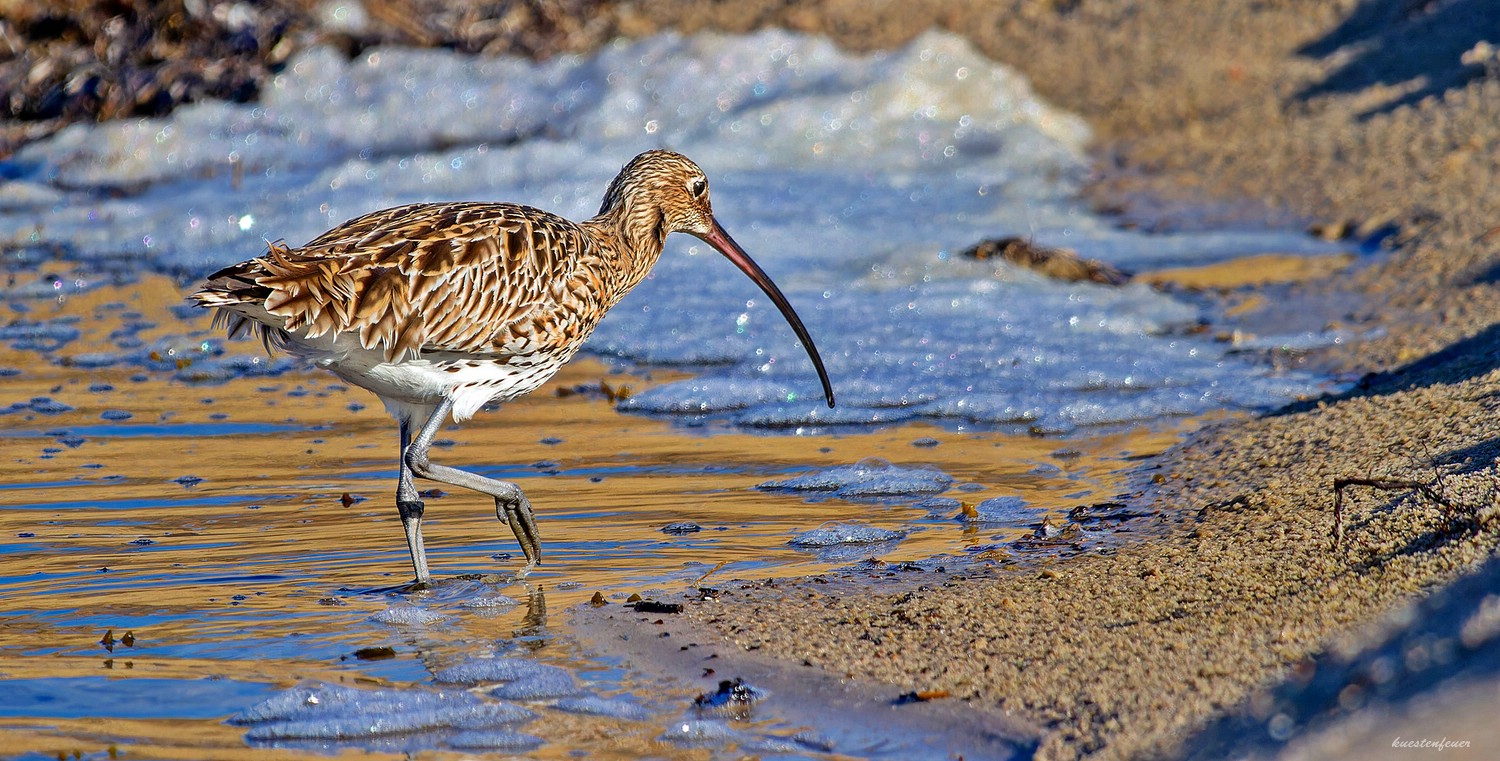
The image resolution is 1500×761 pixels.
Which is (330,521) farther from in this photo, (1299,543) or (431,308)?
(1299,543)

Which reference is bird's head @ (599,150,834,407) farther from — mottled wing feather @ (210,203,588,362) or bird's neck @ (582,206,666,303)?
mottled wing feather @ (210,203,588,362)

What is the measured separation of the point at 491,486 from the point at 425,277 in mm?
713

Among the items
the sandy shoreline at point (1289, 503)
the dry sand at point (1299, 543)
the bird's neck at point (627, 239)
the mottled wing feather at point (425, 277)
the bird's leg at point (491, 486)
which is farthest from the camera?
the bird's neck at point (627, 239)

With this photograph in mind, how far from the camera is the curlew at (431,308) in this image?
17.2 ft

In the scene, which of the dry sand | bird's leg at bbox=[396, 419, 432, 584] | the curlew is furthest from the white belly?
the dry sand

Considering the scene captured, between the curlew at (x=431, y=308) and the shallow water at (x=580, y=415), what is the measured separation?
0.41 m

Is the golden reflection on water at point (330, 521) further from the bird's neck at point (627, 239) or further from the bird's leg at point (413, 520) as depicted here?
the bird's neck at point (627, 239)

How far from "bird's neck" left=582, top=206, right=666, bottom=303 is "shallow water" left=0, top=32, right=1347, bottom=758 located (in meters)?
0.75

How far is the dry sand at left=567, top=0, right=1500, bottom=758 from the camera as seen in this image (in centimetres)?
355

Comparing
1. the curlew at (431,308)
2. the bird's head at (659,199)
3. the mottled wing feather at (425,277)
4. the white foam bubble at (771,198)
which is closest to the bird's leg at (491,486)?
the curlew at (431,308)

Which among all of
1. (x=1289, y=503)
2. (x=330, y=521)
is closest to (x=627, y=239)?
(x=330, y=521)

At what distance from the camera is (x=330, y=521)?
5.94 meters

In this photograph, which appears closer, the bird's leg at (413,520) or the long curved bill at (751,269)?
the bird's leg at (413,520)

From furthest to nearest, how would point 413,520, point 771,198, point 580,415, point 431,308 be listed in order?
point 771,198
point 580,415
point 431,308
point 413,520
